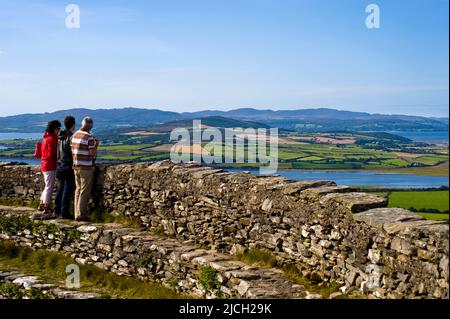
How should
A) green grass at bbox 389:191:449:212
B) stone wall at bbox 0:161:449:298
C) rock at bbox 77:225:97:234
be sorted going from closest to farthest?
stone wall at bbox 0:161:449:298 < rock at bbox 77:225:97:234 < green grass at bbox 389:191:449:212

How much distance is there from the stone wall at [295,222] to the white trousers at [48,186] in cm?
104

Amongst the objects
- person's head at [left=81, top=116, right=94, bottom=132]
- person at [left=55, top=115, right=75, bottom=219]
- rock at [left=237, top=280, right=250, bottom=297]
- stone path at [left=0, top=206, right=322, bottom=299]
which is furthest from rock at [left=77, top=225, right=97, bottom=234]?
rock at [left=237, top=280, right=250, bottom=297]

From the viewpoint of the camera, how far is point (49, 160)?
37.3ft

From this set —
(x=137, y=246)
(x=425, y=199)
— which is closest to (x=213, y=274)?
(x=137, y=246)

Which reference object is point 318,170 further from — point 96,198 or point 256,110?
point 256,110

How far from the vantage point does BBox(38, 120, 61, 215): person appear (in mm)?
11258

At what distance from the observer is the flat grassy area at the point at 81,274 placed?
873 centimetres

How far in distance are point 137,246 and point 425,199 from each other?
375 inches

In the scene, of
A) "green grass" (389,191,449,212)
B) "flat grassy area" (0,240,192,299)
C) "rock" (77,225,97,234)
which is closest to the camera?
"flat grassy area" (0,240,192,299)

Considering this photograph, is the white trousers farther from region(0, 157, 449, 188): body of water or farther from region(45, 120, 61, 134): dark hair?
region(0, 157, 449, 188): body of water

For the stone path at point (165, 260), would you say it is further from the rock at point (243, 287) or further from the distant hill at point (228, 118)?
the distant hill at point (228, 118)

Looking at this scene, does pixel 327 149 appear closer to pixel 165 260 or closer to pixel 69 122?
pixel 69 122

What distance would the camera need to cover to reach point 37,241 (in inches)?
429

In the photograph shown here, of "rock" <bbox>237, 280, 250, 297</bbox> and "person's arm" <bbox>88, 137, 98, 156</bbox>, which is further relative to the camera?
"person's arm" <bbox>88, 137, 98, 156</bbox>
